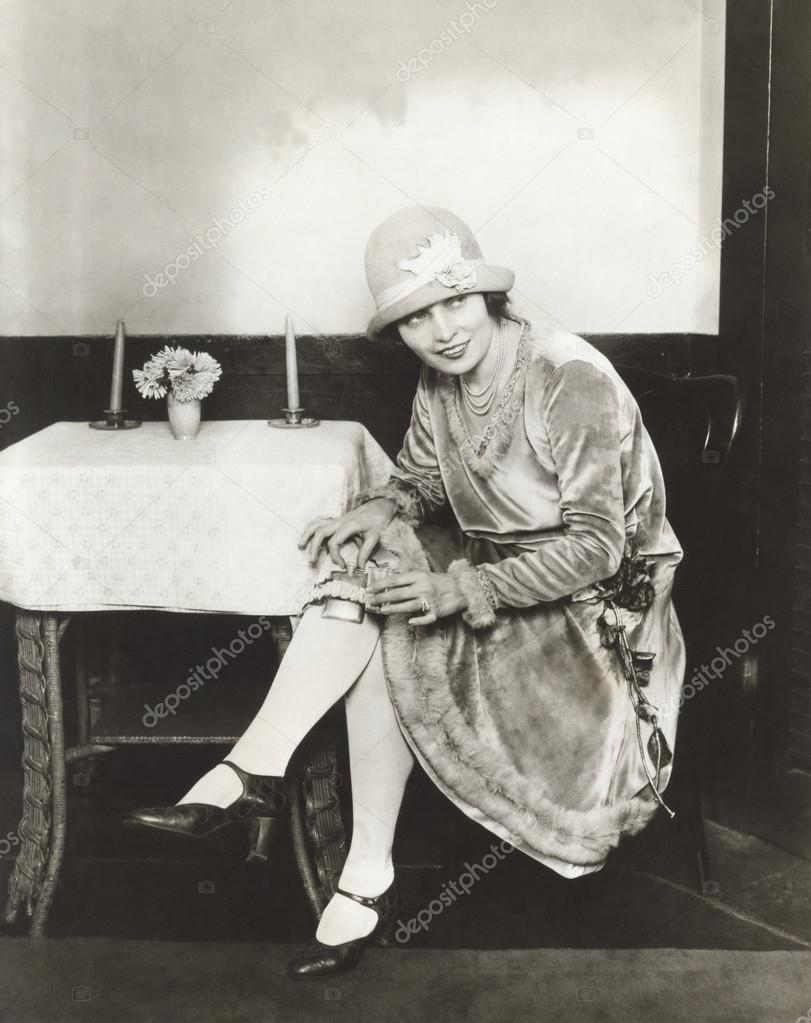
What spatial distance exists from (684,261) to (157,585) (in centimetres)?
117

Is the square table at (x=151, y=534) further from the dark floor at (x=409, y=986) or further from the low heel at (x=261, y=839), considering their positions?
the low heel at (x=261, y=839)

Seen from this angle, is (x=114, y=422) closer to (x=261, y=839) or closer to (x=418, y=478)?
(x=418, y=478)

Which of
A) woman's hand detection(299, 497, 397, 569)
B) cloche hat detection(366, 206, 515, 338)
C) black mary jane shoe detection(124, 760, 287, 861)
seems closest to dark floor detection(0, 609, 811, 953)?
black mary jane shoe detection(124, 760, 287, 861)

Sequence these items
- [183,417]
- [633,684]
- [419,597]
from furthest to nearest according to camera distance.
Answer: [183,417], [633,684], [419,597]

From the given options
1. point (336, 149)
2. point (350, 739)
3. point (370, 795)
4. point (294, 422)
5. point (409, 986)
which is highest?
point (336, 149)

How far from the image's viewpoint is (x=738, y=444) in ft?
7.68

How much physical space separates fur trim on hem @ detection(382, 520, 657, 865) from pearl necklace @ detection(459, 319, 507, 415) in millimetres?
397

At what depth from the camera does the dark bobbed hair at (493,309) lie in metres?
2.00

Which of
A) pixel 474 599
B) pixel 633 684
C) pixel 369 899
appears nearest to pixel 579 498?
pixel 474 599

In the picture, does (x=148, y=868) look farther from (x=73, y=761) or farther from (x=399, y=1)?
(x=399, y=1)

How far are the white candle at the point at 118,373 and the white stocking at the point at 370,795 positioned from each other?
30.9 inches

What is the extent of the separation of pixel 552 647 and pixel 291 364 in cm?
78

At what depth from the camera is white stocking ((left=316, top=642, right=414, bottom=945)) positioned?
2.02 meters

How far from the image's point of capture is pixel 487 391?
2.06 metres
